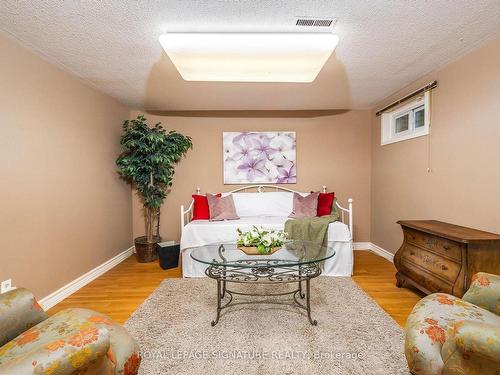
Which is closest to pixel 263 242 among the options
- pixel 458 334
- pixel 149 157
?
pixel 458 334

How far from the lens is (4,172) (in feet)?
6.36

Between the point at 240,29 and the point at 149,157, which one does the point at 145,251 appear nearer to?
the point at 149,157

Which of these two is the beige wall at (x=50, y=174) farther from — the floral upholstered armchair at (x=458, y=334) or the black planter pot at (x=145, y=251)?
the floral upholstered armchair at (x=458, y=334)

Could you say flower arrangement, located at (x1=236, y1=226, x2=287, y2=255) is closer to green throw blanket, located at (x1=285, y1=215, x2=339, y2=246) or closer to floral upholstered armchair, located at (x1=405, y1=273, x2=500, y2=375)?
green throw blanket, located at (x1=285, y1=215, x2=339, y2=246)

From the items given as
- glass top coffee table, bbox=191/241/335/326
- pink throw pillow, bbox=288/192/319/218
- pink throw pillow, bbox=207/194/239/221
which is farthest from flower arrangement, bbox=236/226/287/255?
pink throw pillow, bbox=288/192/319/218

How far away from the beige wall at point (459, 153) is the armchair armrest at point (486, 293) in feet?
3.12

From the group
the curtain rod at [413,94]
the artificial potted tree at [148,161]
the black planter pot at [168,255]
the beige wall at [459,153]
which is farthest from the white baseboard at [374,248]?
the artificial potted tree at [148,161]

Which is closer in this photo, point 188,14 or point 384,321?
point 188,14

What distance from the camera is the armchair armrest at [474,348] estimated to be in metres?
0.86

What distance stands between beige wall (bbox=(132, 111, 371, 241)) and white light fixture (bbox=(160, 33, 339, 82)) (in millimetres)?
1535

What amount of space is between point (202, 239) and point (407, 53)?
2.82m

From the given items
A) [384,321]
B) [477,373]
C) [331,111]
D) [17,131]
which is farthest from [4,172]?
[331,111]

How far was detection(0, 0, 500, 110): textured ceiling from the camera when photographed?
1.67 metres

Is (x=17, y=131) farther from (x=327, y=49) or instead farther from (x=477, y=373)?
(x=477, y=373)
